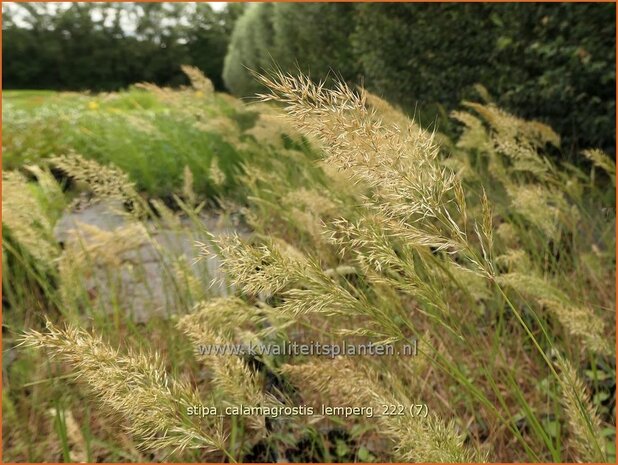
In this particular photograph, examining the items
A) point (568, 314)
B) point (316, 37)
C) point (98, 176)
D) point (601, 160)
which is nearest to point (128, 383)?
point (568, 314)

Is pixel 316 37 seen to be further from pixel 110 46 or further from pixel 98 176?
pixel 110 46

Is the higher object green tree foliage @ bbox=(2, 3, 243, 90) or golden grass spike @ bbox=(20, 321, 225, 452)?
golden grass spike @ bbox=(20, 321, 225, 452)

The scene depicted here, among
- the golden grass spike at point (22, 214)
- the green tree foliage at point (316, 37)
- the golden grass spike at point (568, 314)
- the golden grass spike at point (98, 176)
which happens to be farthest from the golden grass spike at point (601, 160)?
the green tree foliage at point (316, 37)

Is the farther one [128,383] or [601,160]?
[601,160]

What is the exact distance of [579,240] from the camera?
96.3 inches

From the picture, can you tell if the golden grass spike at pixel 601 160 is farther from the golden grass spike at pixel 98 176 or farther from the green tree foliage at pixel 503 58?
the golden grass spike at pixel 98 176

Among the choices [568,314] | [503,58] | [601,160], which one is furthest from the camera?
[503,58]

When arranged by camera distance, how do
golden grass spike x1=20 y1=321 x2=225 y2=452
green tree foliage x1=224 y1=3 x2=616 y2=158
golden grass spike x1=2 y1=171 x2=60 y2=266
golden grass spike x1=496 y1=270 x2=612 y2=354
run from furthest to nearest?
green tree foliage x1=224 y1=3 x2=616 y2=158
golden grass spike x1=2 y1=171 x2=60 y2=266
golden grass spike x1=496 y1=270 x2=612 y2=354
golden grass spike x1=20 y1=321 x2=225 y2=452

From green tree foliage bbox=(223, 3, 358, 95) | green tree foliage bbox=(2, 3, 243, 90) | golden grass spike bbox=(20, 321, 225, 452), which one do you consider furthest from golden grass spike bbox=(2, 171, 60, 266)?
green tree foliage bbox=(2, 3, 243, 90)

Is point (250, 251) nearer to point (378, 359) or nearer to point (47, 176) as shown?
point (378, 359)

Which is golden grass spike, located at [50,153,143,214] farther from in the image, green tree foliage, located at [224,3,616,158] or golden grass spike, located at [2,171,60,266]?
green tree foliage, located at [224,3,616,158]

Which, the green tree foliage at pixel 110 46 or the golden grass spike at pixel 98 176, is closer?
the golden grass spike at pixel 98 176

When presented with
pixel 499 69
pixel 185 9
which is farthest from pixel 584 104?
pixel 185 9

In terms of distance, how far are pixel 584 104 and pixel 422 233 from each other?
128 inches
